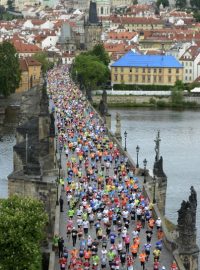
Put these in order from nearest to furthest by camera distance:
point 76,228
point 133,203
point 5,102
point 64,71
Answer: point 76,228
point 133,203
point 5,102
point 64,71

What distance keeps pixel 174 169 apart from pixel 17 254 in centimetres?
2915

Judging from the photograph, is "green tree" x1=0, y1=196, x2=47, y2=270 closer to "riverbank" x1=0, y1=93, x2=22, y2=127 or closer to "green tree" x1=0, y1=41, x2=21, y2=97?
"riverbank" x1=0, y1=93, x2=22, y2=127

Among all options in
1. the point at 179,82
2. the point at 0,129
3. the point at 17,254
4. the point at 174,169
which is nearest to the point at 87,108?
the point at 0,129

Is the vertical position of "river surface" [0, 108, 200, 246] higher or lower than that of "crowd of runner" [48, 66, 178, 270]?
lower

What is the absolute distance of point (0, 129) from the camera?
75375 mm

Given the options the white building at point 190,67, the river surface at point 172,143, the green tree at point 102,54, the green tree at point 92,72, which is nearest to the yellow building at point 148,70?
the white building at point 190,67

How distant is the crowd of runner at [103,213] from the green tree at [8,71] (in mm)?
45141

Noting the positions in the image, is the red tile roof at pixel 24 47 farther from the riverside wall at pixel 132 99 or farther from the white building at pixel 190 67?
the riverside wall at pixel 132 99

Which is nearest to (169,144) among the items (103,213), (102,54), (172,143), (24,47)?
(172,143)

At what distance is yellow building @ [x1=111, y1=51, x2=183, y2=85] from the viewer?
10819 centimetres

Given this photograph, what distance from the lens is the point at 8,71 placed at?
9694 cm

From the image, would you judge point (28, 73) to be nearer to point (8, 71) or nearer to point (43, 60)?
point (43, 60)

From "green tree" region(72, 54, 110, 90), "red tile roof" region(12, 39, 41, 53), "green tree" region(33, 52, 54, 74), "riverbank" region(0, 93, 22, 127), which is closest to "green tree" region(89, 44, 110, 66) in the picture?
"green tree" region(72, 54, 110, 90)

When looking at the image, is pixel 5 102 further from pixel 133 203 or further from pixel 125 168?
pixel 133 203
